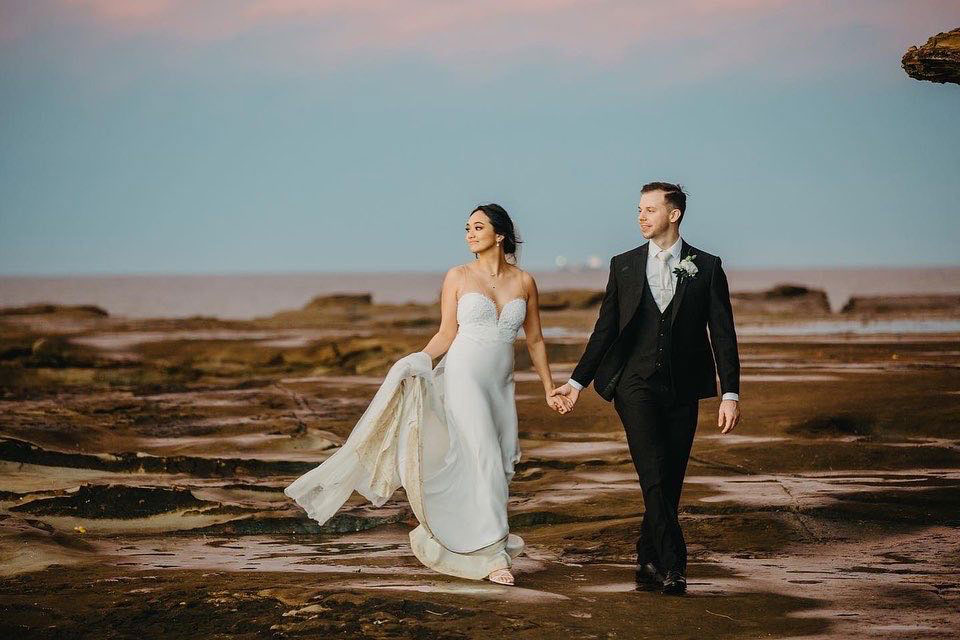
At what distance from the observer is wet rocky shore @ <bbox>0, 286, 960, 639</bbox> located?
6.31 m

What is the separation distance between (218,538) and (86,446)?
5222 millimetres

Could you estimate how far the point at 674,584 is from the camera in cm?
684

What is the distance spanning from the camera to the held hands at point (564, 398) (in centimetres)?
758

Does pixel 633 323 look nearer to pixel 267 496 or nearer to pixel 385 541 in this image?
pixel 385 541

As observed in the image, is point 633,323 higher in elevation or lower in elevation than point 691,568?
higher

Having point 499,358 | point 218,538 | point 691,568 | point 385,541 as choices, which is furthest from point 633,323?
point 218,538

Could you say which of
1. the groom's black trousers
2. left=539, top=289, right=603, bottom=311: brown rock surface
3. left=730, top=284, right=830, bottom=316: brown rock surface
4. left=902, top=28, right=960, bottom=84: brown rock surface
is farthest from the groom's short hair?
left=539, top=289, right=603, bottom=311: brown rock surface

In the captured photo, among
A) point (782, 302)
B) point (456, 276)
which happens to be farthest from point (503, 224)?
point (782, 302)

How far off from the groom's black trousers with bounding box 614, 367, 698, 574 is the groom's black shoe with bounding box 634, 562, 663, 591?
0.04 m

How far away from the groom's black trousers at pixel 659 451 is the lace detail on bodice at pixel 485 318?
0.96 m

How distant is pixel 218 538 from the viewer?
9.20 metres

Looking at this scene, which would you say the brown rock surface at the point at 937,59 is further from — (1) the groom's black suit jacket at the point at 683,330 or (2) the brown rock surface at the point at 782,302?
(2) the brown rock surface at the point at 782,302

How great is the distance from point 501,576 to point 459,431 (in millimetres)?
963

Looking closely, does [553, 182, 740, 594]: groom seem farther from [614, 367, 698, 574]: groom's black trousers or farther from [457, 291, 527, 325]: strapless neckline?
[457, 291, 527, 325]: strapless neckline
